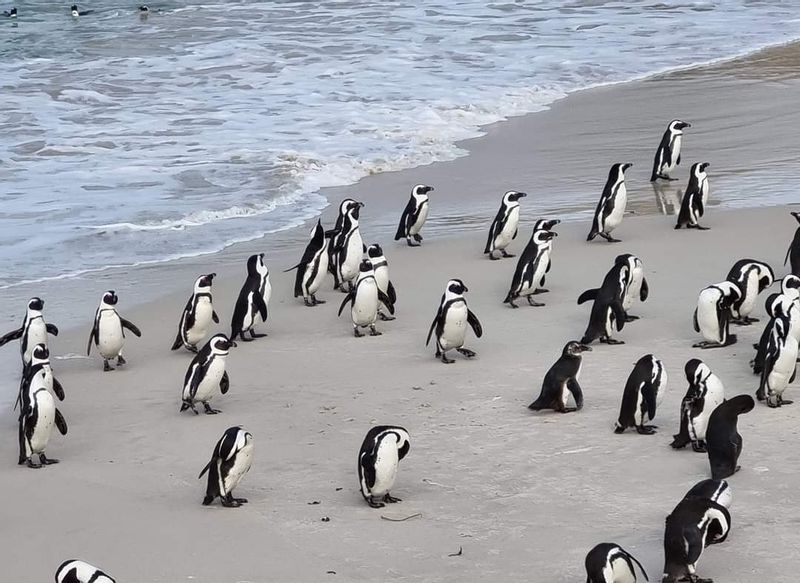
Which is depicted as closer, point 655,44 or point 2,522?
point 2,522

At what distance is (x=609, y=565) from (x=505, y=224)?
18.6ft

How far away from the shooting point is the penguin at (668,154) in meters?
12.4

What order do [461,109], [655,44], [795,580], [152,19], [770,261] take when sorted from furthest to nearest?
[152,19], [655,44], [461,109], [770,261], [795,580]

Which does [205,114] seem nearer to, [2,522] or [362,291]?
[362,291]

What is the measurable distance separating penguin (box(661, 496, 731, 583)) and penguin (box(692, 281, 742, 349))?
2.79m

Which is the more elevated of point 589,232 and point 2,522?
point 589,232

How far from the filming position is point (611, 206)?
10508 mm

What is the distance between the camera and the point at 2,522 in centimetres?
621

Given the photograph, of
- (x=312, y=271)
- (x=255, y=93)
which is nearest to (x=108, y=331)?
(x=312, y=271)

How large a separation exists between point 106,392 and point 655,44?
1578 cm

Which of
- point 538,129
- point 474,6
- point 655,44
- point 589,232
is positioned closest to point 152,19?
point 474,6

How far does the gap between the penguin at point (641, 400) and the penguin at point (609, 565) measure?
1836mm

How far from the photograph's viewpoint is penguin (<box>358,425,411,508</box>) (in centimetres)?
601

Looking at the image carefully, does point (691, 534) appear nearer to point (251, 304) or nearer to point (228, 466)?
point (228, 466)
